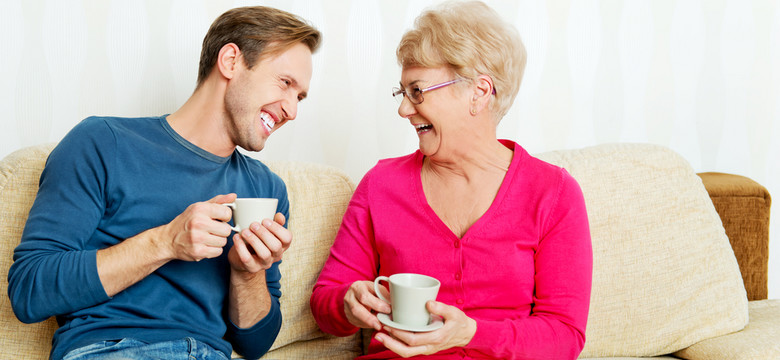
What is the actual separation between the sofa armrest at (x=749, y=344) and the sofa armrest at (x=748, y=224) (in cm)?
20

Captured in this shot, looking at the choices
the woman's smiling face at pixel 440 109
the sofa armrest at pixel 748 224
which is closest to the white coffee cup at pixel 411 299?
the woman's smiling face at pixel 440 109

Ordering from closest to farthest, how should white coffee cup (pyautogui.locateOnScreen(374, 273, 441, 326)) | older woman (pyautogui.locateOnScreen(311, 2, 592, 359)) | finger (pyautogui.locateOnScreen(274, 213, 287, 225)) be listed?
white coffee cup (pyautogui.locateOnScreen(374, 273, 441, 326))
finger (pyautogui.locateOnScreen(274, 213, 287, 225))
older woman (pyautogui.locateOnScreen(311, 2, 592, 359))

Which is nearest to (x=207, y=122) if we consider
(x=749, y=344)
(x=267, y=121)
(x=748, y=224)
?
(x=267, y=121)

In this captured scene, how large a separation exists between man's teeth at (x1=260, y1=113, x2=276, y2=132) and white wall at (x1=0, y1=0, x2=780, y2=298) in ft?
1.82

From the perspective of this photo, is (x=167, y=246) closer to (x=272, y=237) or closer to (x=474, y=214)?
(x=272, y=237)

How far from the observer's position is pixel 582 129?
2.62 metres

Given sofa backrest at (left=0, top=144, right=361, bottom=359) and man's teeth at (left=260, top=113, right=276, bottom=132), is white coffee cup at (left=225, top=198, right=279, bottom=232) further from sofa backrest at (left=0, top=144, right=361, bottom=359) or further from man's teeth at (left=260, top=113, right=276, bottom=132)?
sofa backrest at (left=0, top=144, right=361, bottom=359)

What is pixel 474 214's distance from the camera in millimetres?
1599

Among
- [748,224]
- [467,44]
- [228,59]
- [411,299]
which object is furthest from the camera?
[748,224]

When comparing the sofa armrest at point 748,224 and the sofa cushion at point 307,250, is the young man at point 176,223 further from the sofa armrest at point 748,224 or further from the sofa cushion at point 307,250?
the sofa armrest at point 748,224

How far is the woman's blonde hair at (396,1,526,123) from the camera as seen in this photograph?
5.13ft

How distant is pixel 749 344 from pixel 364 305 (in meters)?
1.14

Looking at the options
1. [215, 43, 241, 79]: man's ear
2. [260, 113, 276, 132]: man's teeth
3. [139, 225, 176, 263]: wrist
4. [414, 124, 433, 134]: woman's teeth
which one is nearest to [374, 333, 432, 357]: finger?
[139, 225, 176, 263]: wrist

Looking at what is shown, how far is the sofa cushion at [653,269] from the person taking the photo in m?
1.90
